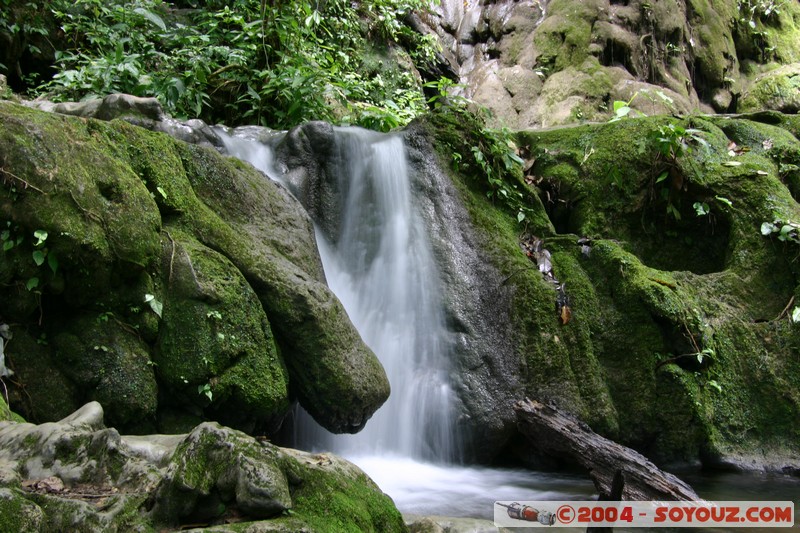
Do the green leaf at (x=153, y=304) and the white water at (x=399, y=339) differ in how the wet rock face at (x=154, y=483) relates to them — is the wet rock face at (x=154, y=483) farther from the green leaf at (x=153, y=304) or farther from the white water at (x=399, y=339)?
the white water at (x=399, y=339)

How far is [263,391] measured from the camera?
3.96m

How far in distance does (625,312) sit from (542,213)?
1.44 meters

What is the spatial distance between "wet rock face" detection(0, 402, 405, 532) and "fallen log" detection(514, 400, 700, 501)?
2.26 metres

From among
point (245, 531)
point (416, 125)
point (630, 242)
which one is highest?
point (416, 125)

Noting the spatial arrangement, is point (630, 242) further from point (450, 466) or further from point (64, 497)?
point (64, 497)

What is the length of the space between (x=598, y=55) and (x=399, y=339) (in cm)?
921

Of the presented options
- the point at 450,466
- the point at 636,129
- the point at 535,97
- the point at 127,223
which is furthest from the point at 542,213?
the point at 535,97

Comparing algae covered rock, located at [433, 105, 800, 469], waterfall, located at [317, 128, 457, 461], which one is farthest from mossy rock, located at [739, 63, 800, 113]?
waterfall, located at [317, 128, 457, 461]

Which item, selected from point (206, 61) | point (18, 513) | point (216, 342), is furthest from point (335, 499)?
point (206, 61)

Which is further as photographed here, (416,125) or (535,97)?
(535,97)

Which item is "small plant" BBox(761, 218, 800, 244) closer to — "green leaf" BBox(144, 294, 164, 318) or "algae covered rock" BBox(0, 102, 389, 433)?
"algae covered rock" BBox(0, 102, 389, 433)

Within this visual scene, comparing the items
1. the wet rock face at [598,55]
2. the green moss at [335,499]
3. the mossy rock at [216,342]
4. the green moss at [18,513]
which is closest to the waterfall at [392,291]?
the mossy rock at [216,342]

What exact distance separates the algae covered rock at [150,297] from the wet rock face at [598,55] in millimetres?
7672

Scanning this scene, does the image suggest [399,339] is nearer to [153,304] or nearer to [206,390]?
[206,390]
